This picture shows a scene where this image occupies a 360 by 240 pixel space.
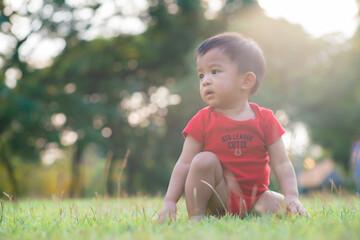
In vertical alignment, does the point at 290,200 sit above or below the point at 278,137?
below

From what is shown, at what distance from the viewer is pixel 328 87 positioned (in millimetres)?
17938

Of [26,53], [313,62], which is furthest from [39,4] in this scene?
[313,62]

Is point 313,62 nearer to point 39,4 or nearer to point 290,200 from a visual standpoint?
point 39,4

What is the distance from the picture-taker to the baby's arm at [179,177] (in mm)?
2365

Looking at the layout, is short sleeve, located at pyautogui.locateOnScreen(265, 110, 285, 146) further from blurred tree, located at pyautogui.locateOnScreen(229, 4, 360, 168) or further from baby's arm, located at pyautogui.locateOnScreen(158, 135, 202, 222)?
blurred tree, located at pyautogui.locateOnScreen(229, 4, 360, 168)

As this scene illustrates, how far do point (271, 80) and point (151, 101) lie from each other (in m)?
6.26

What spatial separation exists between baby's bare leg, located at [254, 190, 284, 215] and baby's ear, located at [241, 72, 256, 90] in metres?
0.78

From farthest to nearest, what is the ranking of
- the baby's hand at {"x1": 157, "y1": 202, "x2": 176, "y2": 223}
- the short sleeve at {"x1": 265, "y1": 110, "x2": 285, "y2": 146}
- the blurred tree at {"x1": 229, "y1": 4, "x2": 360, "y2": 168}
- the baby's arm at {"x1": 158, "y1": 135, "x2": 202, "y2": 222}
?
the blurred tree at {"x1": 229, "y1": 4, "x2": 360, "y2": 168}
the short sleeve at {"x1": 265, "y1": 110, "x2": 285, "y2": 146}
the baby's arm at {"x1": 158, "y1": 135, "x2": 202, "y2": 222}
the baby's hand at {"x1": 157, "y1": 202, "x2": 176, "y2": 223}

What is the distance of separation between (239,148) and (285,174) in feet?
1.27

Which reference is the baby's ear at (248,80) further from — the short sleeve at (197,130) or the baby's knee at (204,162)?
the baby's knee at (204,162)

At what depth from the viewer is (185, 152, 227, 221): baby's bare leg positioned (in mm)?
2260

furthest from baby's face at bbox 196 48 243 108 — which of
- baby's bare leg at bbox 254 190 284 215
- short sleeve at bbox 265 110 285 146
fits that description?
baby's bare leg at bbox 254 190 284 215

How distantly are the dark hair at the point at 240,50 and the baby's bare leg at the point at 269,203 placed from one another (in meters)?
0.82

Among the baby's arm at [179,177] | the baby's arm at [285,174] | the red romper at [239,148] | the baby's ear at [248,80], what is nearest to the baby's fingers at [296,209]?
the baby's arm at [285,174]
